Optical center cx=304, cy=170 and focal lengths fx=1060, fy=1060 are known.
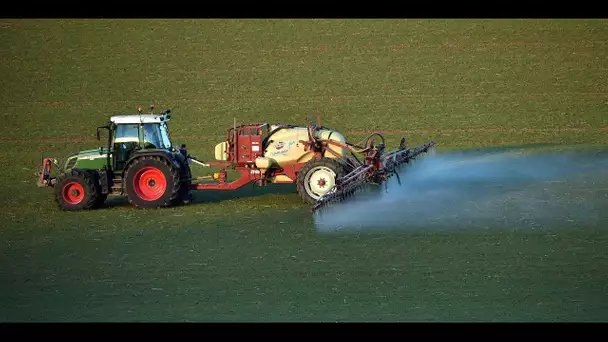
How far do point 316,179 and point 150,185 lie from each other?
342 cm

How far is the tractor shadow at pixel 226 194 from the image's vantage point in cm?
2306

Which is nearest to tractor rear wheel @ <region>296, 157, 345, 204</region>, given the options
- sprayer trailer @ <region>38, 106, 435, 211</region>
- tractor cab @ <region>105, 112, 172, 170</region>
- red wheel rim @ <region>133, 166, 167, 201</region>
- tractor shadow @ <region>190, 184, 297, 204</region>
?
sprayer trailer @ <region>38, 106, 435, 211</region>

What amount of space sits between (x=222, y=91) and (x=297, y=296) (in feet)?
88.8

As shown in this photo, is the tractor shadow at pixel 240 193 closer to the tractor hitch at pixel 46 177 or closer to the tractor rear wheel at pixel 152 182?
the tractor rear wheel at pixel 152 182

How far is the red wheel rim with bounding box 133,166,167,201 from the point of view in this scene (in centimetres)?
2172

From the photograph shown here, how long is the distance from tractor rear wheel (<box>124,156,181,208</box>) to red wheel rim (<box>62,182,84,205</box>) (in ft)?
3.36

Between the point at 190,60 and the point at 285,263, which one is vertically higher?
the point at 190,60

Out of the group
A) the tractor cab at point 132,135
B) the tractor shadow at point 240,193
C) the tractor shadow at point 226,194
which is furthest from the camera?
the tractor shadow at point 240,193

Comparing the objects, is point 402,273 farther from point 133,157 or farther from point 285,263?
point 133,157

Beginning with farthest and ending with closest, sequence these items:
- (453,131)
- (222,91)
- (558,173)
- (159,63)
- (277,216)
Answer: (159,63) < (222,91) < (453,131) < (558,173) < (277,216)

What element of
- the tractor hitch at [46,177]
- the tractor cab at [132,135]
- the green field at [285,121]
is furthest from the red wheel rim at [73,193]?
the tractor cab at [132,135]

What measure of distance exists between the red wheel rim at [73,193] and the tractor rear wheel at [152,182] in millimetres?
1024

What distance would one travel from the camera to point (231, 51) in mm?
44781

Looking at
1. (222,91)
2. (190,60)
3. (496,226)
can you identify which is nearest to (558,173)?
(496,226)
